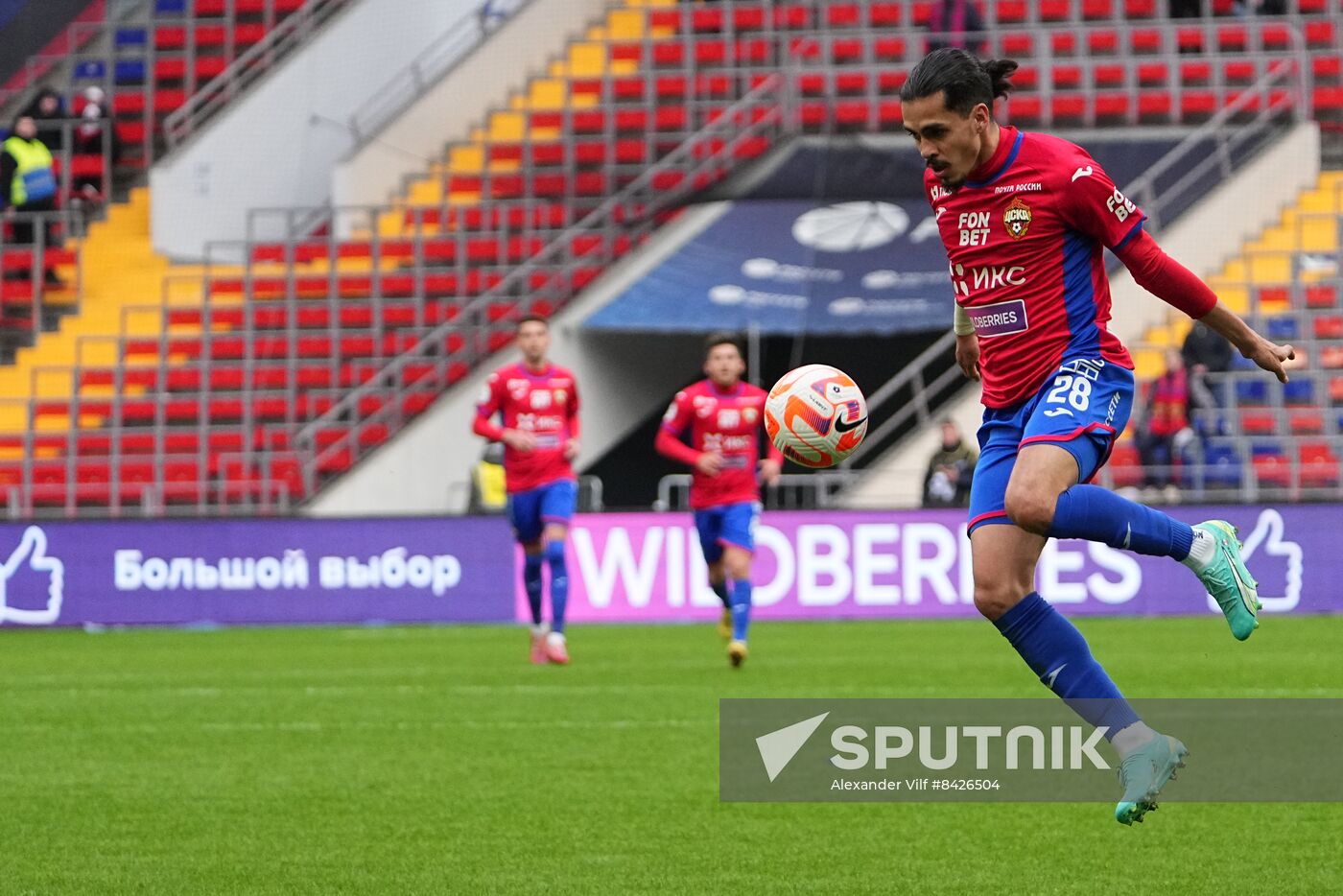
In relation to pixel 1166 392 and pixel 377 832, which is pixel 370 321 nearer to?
pixel 1166 392

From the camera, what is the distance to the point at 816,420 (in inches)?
254

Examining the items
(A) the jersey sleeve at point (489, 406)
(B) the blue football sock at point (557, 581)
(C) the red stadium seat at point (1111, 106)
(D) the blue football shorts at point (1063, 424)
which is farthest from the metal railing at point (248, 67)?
(D) the blue football shorts at point (1063, 424)

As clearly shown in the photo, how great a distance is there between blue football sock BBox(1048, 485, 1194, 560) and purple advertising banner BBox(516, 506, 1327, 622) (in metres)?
12.3

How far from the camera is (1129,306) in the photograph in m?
23.0

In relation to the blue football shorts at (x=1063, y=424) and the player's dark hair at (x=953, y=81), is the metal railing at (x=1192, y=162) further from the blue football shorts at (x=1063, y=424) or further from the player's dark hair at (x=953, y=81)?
the player's dark hair at (x=953, y=81)

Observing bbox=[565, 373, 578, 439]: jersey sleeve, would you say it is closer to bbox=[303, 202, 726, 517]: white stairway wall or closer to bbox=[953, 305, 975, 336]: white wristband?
bbox=[953, 305, 975, 336]: white wristband

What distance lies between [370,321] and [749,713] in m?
14.7

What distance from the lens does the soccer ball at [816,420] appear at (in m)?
6.43

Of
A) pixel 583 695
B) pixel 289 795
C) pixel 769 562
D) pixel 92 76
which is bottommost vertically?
pixel 769 562

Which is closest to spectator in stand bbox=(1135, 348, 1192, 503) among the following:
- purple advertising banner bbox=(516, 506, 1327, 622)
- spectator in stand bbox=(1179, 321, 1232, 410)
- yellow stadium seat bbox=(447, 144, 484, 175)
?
spectator in stand bbox=(1179, 321, 1232, 410)

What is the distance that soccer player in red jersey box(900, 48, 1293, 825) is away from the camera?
582cm

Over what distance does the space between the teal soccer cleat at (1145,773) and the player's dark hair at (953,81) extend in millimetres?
1833

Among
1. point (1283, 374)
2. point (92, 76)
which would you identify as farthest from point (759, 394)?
point (92, 76)

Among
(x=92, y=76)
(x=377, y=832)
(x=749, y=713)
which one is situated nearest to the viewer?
(x=377, y=832)
